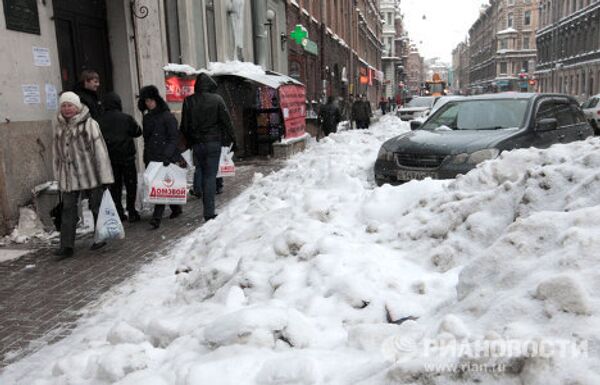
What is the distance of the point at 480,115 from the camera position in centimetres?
848

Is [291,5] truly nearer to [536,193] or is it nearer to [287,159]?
[287,159]

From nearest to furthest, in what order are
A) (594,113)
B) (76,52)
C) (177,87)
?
(76,52) < (177,87) < (594,113)

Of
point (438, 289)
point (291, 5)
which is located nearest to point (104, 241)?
point (438, 289)

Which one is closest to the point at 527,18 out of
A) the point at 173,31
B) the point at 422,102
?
the point at 422,102

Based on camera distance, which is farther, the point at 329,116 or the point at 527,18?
the point at 527,18

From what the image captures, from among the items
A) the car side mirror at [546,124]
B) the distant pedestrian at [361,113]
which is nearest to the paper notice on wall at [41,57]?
the car side mirror at [546,124]

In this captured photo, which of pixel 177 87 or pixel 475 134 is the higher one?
pixel 177 87

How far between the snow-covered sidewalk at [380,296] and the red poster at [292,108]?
9.47 metres

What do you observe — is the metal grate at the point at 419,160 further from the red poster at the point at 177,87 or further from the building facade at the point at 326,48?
the building facade at the point at 326,48

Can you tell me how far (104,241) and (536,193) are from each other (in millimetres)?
4567

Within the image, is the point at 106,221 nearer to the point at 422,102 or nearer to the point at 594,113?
the point at 594,113

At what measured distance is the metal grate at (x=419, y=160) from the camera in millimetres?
7457

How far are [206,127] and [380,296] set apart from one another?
435 centimetres

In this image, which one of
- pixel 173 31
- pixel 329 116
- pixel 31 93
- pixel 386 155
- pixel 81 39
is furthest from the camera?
pixel 329 116
